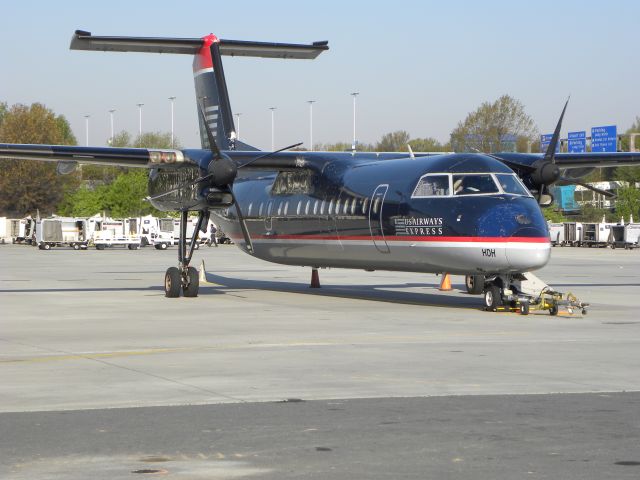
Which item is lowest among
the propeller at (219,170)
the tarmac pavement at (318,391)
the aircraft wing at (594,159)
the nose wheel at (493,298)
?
the tarmac pavement at (318,391)

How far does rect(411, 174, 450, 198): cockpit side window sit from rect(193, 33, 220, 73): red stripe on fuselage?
1014 cm

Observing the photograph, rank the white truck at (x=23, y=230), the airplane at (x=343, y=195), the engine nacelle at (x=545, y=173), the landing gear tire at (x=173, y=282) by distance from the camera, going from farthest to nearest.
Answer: the white truck at (x=23, y=230) → the landing gear tire at (x=173, y=282) → the engine nacelle at (x=545, y=173) → the airplane at (x=343, y=195)

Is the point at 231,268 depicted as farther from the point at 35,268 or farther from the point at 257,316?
the point at 257,316

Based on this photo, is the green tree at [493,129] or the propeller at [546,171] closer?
the propeller at [546,171]

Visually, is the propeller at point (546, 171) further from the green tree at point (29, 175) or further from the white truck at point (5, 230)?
the green tree at point (29, 175)

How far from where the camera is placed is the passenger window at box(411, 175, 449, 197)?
70.4ft

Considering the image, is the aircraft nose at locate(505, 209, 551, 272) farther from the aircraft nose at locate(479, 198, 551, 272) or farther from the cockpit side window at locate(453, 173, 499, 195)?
the cockpit side window at locate(453, 173, 499, 195)

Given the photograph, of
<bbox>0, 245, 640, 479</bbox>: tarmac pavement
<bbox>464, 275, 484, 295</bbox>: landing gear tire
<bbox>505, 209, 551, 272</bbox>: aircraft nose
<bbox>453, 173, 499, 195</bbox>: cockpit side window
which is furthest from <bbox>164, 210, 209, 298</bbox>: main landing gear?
<bbox>505, 209, 551, 272</bbox>: aircraft nose

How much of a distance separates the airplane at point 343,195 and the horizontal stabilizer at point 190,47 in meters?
0.03

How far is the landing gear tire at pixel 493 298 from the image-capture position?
835 inches

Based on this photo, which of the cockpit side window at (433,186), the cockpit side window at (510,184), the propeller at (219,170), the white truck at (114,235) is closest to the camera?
the cockpit side window at (510,184)

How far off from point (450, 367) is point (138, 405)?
4338 millimetres

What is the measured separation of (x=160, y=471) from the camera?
7371 mm

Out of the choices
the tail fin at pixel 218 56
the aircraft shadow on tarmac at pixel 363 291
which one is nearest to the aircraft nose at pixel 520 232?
the aircraft shadow on tarmac at pixel 363 291
